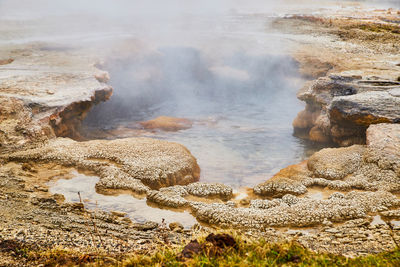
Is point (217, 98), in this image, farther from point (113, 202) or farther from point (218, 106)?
point (113, 202)

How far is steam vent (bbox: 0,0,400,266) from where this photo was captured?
11.9ft

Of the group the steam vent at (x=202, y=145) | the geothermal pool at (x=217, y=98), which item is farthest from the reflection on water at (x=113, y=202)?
the geothermal pool at (x=217, y=98)

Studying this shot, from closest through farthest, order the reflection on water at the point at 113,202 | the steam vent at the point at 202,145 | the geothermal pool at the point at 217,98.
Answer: the steam vent at the point at 202,145, the reflection on water at the point at 113,202, the geothermal pool at the point at 217,98

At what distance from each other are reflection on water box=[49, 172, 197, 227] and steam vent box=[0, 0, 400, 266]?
30 millimetres

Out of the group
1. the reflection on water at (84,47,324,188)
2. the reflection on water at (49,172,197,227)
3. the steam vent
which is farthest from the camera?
the reflection on water at (84,47,324,188)

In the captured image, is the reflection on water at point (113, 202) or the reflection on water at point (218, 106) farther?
the reflection on water at point (218, 106)

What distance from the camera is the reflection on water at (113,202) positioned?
4.80 m

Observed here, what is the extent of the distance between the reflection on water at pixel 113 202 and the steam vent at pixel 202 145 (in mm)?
30

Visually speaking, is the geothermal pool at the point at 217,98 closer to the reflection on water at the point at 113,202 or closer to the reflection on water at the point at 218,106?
the reflection on water at the point at 218,106

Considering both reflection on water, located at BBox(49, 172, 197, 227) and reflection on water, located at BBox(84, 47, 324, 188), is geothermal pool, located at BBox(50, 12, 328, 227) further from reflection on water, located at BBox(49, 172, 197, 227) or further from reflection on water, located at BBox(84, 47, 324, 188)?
reflection on water, located at BBox(49, 172, 197, 227)

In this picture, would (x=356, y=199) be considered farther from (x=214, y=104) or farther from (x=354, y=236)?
(x=214, y=104)

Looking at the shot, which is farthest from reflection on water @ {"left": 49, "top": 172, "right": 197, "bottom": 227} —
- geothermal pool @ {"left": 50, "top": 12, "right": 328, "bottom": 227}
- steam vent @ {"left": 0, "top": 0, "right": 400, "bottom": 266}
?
geothermal pool @ {"left": 50, "top": 12, "right": 328, "bottom": 227}

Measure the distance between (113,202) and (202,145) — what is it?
4.49 meters

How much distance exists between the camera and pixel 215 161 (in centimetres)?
830
